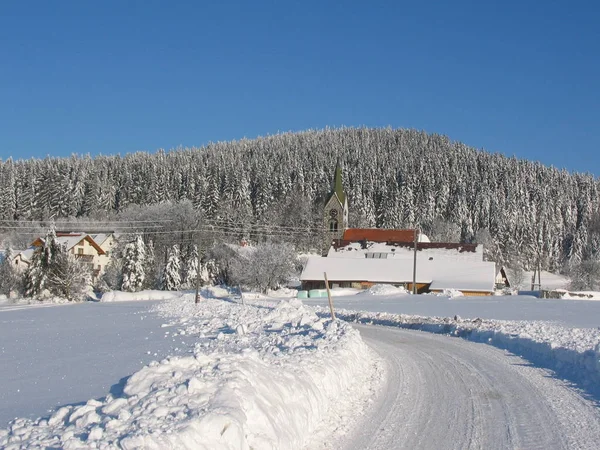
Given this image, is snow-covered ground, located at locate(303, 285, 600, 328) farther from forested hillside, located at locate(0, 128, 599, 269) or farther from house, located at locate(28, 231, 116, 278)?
forested hillside, located at locate(0, 128, 599, 269)

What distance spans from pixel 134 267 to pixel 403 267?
30859 millimetres

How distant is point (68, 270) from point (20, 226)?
6019 cm

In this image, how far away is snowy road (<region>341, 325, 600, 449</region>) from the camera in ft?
26.6

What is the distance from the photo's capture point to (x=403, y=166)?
148m

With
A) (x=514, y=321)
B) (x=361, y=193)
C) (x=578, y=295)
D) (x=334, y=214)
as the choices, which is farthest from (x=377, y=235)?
(x=514, y=321)

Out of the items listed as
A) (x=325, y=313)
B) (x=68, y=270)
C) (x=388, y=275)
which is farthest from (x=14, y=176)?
(x=325, y=313)

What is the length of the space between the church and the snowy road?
40.9 m

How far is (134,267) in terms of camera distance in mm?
66375

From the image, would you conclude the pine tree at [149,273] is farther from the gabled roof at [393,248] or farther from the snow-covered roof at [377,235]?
the snow-covered roof at [377,235]

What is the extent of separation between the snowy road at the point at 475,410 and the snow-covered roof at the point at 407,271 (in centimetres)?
4706

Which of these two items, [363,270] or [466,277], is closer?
[466,277]

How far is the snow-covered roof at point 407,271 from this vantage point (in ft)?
202

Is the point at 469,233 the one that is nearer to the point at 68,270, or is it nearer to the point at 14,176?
the point at 68,270

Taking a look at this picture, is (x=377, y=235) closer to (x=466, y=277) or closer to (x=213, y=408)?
(x=466, y=277)
